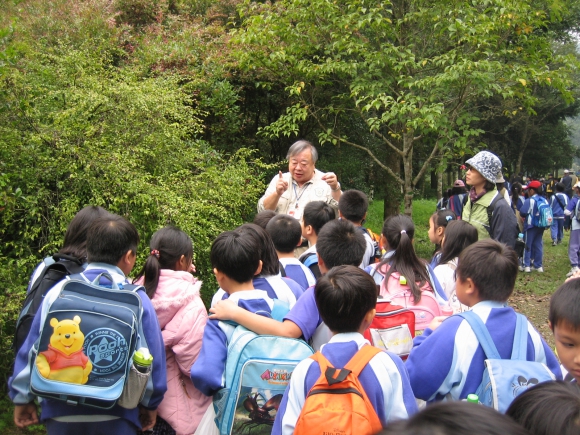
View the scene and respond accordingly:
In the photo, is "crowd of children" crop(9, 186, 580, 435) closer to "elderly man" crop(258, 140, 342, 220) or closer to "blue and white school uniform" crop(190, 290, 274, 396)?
"blue and white school uniform" crop(190, 290, 274, 396)

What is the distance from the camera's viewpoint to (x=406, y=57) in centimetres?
769

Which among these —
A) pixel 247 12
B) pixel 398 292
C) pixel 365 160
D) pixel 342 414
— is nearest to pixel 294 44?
pixel 247 12

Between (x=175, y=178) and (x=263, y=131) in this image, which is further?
(x=263, y=131)

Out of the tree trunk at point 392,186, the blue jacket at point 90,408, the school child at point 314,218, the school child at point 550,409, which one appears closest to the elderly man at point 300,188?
the school child at point 314,218

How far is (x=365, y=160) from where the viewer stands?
34.0 feet

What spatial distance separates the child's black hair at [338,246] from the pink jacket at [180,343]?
2.61 feet

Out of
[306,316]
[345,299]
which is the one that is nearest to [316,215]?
[306,316]

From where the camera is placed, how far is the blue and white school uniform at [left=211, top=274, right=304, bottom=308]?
3.01 meters

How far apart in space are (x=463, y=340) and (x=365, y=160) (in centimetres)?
822

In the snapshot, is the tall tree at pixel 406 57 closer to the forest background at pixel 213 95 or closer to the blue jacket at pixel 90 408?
the forest background at pixel 213 95

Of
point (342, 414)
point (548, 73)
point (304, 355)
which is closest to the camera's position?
point (342, 414)

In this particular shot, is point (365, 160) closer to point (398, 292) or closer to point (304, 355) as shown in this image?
point (398, 292)

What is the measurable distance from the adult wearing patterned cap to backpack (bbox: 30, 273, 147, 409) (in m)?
3.50

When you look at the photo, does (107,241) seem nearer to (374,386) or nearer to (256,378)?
(256,378)
